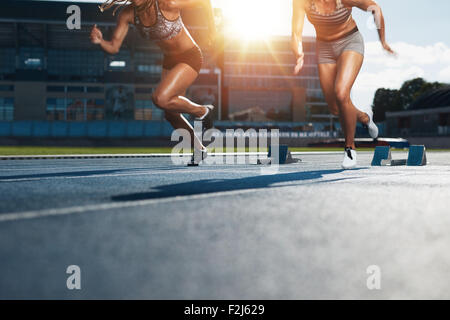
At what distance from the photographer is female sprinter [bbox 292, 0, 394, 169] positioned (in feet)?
30.0

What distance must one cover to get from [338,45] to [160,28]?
314 cm

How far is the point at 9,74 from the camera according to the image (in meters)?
60.5

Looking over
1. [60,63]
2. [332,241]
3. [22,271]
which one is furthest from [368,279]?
[60,63]

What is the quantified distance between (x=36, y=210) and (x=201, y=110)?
20.1ft

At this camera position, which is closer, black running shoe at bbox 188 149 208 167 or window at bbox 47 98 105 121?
black running shoe at bbox 188 149 208 167

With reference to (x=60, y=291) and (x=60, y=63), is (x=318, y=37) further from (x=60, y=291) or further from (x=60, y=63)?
(x=60, y=63)

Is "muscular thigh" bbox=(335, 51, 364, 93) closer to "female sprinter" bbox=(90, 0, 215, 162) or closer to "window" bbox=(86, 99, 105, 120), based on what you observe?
"female sprinter" bbox=(90, 0, 215, 162)

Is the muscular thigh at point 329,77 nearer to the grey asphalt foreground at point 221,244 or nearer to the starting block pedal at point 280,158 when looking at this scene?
the starting block pedal at point 280,158

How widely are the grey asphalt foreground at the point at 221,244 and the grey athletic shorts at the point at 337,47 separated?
4847 millimetres

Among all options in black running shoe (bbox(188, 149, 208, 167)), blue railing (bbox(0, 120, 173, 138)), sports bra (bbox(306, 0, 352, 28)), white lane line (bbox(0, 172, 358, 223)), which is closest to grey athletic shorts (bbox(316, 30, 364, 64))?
sports bra (bbox(306, 0, 352, 28))

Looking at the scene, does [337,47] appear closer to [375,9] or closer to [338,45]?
[338,45]

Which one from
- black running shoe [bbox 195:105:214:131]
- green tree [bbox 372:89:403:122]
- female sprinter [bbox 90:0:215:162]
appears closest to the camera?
female sprinter [bbox 90:0:215:162]

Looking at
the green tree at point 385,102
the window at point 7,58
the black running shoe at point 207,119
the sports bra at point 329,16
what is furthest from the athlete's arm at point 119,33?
the green tree at point 385,102

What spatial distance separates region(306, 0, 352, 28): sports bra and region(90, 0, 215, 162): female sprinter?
177 cm
